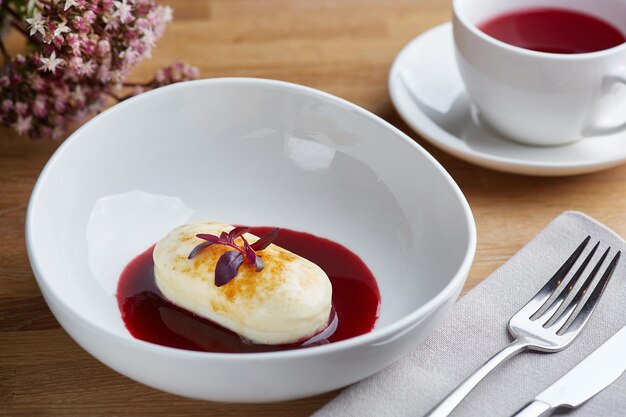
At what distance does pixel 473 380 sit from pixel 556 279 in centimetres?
22

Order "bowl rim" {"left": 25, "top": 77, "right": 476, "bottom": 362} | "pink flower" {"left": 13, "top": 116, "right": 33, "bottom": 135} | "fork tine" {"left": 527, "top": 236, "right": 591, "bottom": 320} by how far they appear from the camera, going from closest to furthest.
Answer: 1. "bowl rim" {"left": 25, "top": 77, "right": 476, "bottom": 362}
2. "fork tine" {"left": 527, "top": 236, "right": 591, "bottom": 320}
3. "pink flower" {"left": 13, "top": 116, "right": 33, "bottom": 135}

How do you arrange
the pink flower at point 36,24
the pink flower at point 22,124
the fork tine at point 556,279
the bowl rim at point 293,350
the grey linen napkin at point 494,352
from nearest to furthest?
the bowl rim at point 293,350 < the grey linen napkin at point 494,352 < the fork tine at point 556,279 < the pink flower at point 36,24 < the pink flower at point 22,124

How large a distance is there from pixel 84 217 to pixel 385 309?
40cm

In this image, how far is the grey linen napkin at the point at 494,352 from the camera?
0.85 meters

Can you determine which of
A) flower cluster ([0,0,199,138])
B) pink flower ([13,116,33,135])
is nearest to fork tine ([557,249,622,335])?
flower cluster ([0,0,199,138])

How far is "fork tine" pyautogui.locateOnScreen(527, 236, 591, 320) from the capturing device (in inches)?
38.1

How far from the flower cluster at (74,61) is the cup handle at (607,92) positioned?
63cm

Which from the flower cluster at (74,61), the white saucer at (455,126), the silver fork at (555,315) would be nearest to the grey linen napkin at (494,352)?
the silver fork at (555,315)

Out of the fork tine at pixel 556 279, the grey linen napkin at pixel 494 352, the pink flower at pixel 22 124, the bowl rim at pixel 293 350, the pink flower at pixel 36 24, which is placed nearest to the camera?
the bowl rim at pixel 293 350

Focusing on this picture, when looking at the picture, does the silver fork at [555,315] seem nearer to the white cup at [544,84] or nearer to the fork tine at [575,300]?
the fork tine at [575,300]

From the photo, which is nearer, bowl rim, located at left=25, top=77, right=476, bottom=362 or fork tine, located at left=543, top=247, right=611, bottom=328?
bowl rim, located at left=25, top=77, right=476, bottom=362

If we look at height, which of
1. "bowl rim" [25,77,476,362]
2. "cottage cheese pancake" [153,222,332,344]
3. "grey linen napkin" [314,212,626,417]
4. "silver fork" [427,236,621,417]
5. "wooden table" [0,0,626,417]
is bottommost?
"wooden table" [0,0,626,417]

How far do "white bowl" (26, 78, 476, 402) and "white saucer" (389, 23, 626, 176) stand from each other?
19cm

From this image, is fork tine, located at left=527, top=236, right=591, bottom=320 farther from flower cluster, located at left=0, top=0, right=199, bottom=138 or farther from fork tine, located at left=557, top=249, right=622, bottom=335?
flower cluster, located at left=0, top=0, right=199, bottom=138
